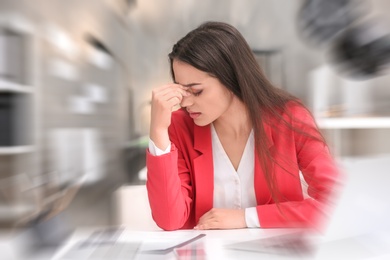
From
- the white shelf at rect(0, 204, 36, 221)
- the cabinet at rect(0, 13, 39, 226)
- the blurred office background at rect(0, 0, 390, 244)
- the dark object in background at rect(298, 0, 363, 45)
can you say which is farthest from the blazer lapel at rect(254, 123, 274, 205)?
the white shelf at rect(0, 204, 36, 221)

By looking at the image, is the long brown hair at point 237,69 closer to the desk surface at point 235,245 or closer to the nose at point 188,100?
the nose at point 188,100

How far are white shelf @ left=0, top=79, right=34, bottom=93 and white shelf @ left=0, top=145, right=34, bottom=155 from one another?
318mm

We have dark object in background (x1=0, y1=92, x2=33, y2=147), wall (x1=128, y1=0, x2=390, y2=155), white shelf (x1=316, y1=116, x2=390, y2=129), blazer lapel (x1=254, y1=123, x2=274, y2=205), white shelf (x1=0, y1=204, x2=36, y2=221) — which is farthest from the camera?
white shelf (x1=0, y1=204, x2=36, y2=221)

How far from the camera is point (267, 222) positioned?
802 mm

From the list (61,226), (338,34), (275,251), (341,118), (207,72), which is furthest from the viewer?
(338,34)

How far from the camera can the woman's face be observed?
0.91 m

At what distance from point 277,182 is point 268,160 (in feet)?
0.19

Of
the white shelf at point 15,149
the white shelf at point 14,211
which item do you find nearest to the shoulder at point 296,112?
the white shelf at point 15,149

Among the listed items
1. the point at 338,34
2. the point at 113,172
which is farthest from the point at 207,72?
the point at 113,172

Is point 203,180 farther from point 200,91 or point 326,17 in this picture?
point 326,17

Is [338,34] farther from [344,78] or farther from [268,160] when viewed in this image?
[268,160]

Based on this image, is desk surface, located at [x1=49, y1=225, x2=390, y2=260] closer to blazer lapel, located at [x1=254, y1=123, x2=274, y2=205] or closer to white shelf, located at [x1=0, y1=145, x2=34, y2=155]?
blazer lapel, located at [x1=254, y1=123, x2=274, y2=205]

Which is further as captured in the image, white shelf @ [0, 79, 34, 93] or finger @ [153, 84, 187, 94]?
white shelf @ [0, 79, 34, 93]

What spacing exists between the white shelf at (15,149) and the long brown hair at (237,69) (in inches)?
64.8
